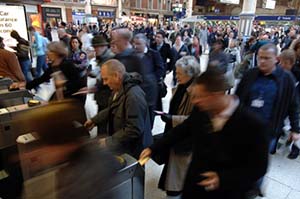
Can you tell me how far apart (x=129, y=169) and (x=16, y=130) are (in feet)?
5.13

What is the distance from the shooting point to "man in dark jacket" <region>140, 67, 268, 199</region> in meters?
1.08

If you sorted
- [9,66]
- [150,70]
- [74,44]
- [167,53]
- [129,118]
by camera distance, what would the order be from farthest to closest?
[167,53] → [74,44] → [9,66] → [150,70] → [129,118]

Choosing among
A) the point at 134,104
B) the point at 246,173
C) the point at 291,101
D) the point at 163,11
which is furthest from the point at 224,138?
the point at 163,11

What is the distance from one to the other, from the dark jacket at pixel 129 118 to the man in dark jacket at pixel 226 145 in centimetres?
69

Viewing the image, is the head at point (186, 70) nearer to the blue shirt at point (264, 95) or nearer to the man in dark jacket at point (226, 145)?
the blue shirt at point (264, 95)

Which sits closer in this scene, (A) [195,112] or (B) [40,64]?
(A) [195,112]

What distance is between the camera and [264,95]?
6.77 feet

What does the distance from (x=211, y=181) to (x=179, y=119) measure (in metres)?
0.87

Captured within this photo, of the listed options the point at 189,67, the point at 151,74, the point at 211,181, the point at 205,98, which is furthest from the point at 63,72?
the point at 211,181

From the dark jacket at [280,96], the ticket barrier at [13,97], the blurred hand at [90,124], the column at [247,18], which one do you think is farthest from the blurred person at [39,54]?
the column at [247,18]

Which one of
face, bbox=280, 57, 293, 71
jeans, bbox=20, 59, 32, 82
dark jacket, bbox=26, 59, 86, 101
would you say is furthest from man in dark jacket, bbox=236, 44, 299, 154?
jeans, bbox=20, 59, 32, 82

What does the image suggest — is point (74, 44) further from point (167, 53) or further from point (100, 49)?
point (100, 49)

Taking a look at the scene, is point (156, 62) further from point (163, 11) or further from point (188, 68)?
point (163, 11)

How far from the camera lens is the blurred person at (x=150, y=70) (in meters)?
2.82
